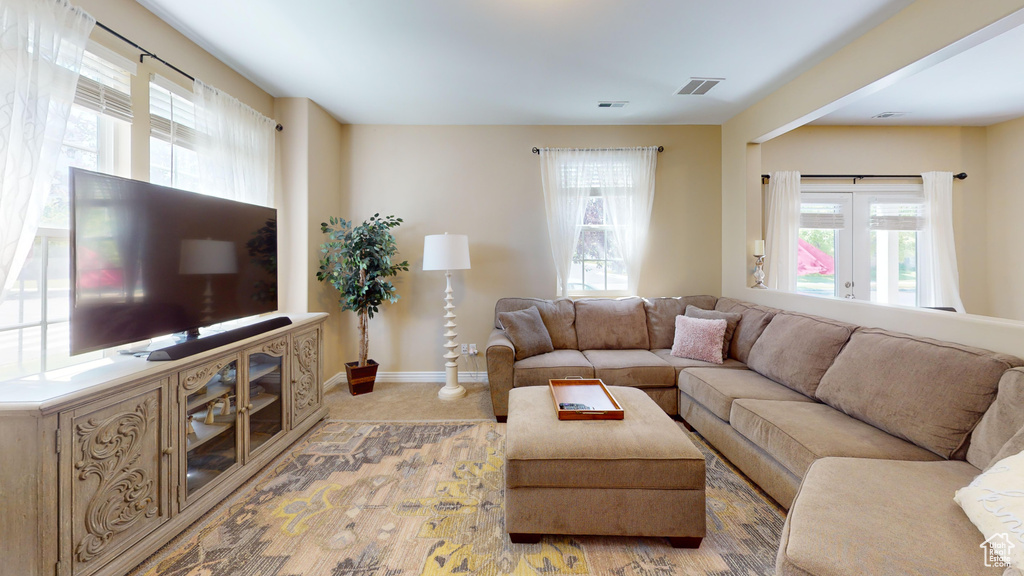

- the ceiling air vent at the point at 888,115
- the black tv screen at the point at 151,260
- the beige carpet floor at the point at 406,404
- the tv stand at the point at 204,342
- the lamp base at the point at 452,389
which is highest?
the ceiling air vent at the point at 888,115

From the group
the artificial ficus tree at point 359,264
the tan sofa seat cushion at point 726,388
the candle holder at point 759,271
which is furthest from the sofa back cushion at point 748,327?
the artificial ficus tree at point 359,264

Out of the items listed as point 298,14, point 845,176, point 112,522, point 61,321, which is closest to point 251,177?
point 298,14

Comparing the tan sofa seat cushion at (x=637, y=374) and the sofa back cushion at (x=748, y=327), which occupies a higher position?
the sofa back cushion at (x=748, y=327)

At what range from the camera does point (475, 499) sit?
Result: 2.03m

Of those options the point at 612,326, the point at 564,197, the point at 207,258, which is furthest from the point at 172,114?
the point at 612,326

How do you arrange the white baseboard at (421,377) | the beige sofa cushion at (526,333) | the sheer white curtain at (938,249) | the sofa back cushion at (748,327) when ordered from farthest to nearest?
the white baseboard at (421,377)
the sheer white curtain at (938,249)
the beige sofa cushion at (526,333)
the sofa back cushion at (748,327)

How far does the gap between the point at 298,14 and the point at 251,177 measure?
1238mm

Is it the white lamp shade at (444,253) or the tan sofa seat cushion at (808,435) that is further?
the white lamp shade at (444,253)

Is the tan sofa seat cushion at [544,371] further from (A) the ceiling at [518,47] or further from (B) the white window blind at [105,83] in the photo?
(B) the white window blind at [105,83]

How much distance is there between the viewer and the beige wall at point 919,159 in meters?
3.87

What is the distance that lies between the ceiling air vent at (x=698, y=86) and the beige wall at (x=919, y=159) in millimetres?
1312

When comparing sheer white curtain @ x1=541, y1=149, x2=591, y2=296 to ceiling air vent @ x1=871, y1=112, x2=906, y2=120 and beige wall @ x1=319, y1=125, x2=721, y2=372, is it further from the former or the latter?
ceiling air vent @ x1=871, y1=112, x2=906, y2=120

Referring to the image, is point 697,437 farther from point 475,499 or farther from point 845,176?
point 845,176

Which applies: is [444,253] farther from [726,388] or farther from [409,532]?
[726,388]
